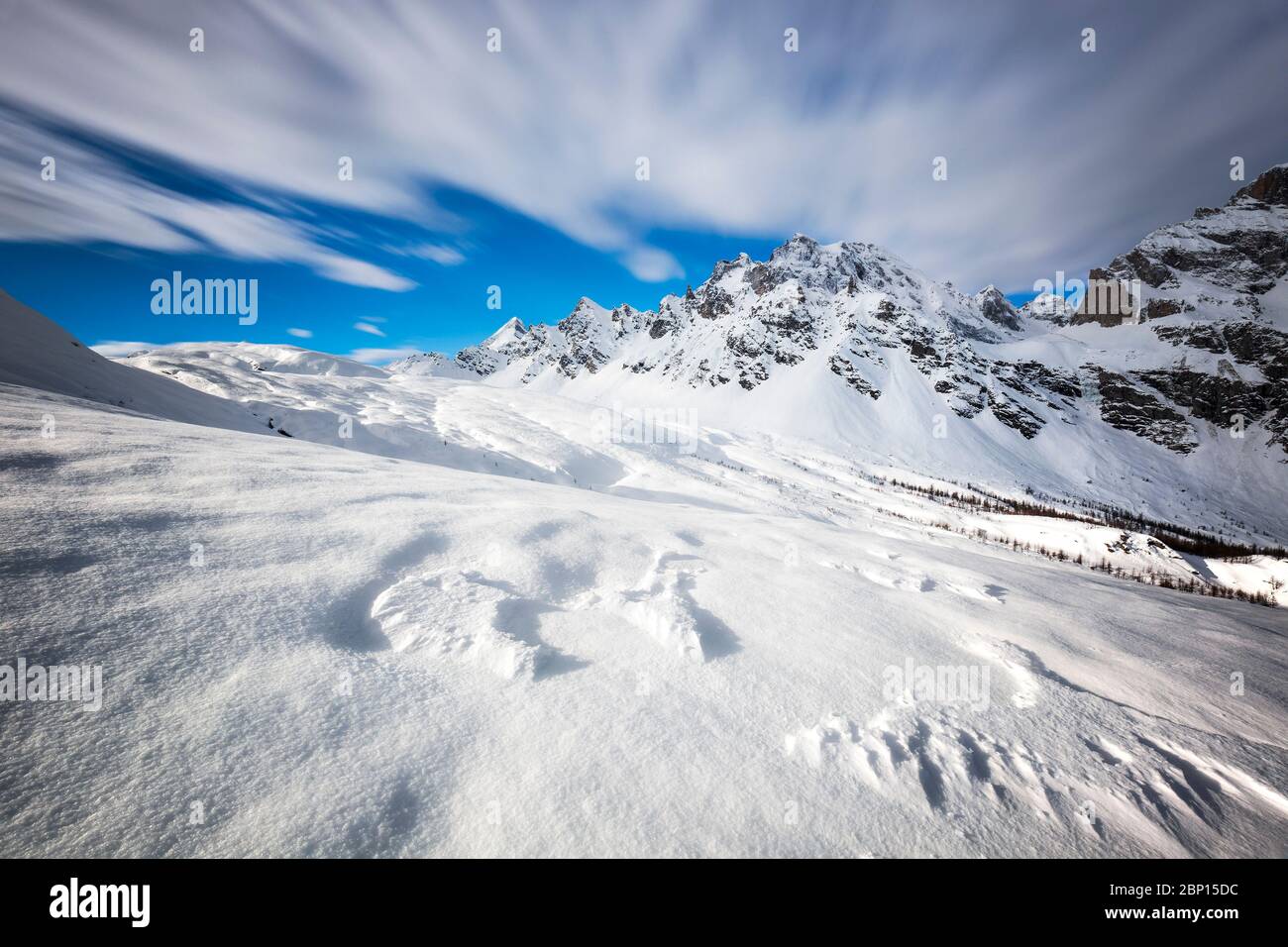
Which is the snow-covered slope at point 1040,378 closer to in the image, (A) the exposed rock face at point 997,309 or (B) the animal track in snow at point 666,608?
(A) the exposed rock face at point 997,309

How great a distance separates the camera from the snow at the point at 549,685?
2088 millimetres

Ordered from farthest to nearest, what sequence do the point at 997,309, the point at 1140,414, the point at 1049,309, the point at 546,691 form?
the point at 1049,309 → the point at 997,309 → the point at 1140,414 → the point at 546,691

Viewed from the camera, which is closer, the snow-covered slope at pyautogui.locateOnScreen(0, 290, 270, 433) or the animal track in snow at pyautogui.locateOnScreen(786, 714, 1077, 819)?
the animal track in snow at pyautogui.locateOnScreen(786, 714, 1077, 819)

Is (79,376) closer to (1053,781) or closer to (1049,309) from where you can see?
(1053,781)

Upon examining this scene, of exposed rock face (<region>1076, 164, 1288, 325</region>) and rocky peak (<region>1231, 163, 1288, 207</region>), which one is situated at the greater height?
rocky peak (<region>1231, 163, 1288, 207</region>)

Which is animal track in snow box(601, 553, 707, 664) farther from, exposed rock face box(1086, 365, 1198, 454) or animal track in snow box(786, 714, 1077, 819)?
exposed rock face box(1086, 365, 1198, 454)

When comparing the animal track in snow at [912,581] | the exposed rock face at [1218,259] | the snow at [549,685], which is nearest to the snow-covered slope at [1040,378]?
the exposed rock face at [1218,259]

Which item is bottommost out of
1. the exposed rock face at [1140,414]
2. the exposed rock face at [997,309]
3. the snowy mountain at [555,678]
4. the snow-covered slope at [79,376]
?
the snowy mountain at [555,678]

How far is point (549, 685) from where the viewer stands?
2.97 metres

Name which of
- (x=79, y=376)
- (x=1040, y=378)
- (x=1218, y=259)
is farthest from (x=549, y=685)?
(x=1218, y=259)

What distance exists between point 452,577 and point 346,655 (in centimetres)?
122

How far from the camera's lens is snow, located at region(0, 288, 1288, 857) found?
2088 mm

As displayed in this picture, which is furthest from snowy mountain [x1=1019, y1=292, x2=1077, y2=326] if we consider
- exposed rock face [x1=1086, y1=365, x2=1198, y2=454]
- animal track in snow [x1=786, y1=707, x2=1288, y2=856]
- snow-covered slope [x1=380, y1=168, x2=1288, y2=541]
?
animal track in snow [x1=786, y1=707, x2=1288, y2=856]
